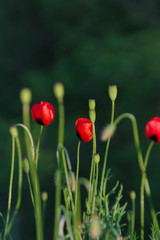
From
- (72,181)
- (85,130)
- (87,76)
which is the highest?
(87,76)

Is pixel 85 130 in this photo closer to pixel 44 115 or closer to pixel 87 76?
pixel 44 115

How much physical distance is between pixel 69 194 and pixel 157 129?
18 cm

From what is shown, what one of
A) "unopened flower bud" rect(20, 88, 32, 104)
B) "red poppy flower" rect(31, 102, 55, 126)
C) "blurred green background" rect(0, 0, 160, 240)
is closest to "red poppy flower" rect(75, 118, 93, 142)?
"red poppy flower" rect(31, 102, 55, 126)

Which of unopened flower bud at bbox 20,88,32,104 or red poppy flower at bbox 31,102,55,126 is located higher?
red poppy flower at bbox 31,102,55,126

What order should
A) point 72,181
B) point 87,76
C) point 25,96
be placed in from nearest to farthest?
1. point 25,96
2. point 72,181
3. point 87,76

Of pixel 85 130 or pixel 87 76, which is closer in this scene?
pixel 85 130

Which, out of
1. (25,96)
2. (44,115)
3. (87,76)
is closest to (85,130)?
(44,115)

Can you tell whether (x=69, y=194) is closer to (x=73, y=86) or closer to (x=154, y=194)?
(x=154, y=194)

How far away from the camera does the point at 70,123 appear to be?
4.45m

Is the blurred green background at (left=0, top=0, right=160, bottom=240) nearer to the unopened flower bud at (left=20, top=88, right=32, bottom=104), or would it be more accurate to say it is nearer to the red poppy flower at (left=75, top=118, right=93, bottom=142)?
the red poppy flower at (left=75, top=118, right=93, bottom=142)

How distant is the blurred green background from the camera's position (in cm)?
418

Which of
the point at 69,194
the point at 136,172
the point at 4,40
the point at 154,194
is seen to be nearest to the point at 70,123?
the point at 136,172

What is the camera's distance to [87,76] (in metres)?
4.49

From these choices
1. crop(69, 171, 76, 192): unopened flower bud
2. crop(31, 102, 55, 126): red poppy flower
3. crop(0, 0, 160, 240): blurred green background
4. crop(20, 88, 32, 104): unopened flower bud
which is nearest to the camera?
crop(20, 88, 32, 104): unopened flower bud
